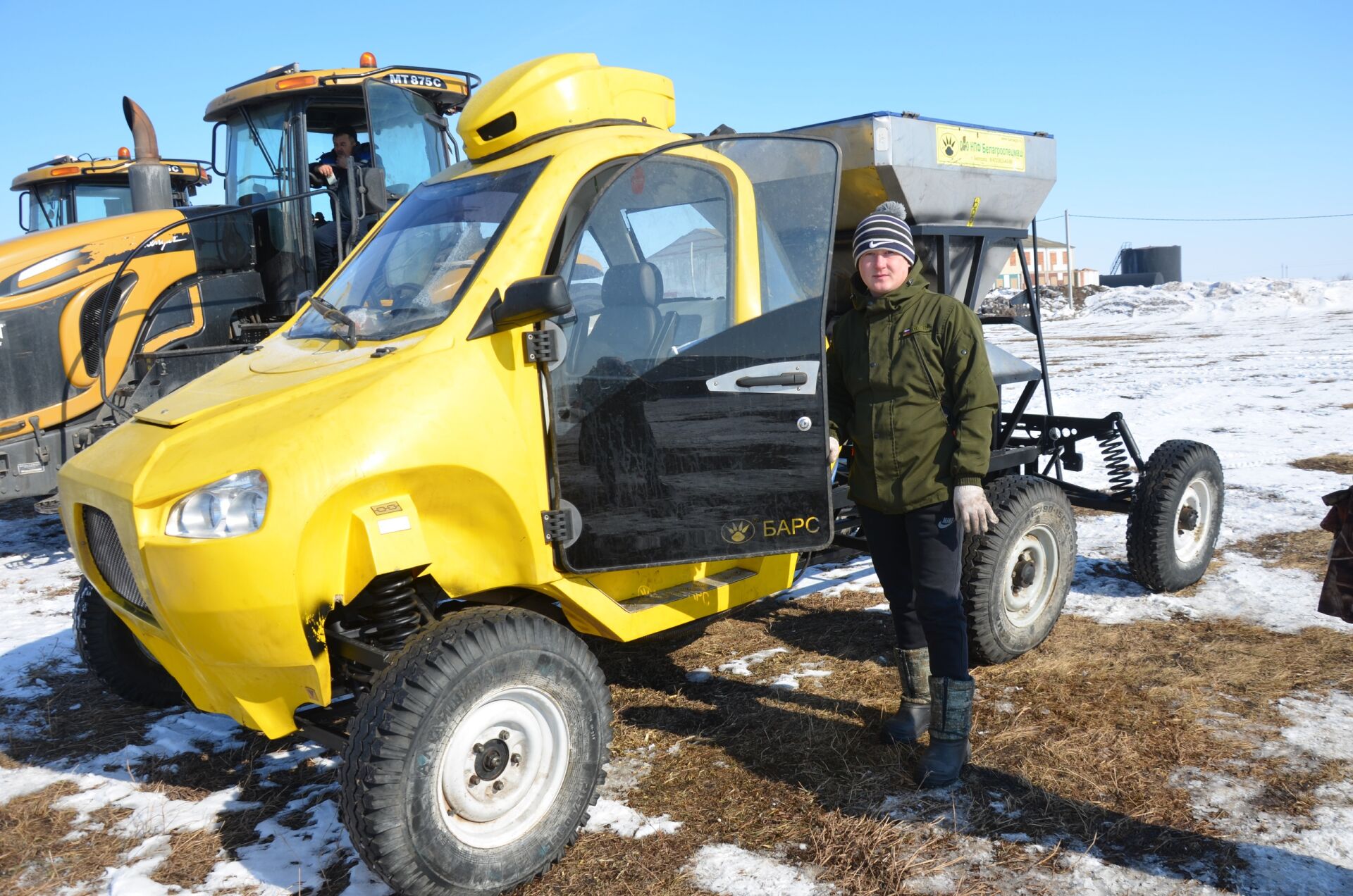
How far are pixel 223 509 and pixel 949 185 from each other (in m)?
3.75

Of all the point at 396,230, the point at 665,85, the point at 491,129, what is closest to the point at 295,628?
the point at 396,230

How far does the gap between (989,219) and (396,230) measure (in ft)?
10.4

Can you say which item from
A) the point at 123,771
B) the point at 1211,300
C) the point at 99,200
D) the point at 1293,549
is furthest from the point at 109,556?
the point at 1211,300

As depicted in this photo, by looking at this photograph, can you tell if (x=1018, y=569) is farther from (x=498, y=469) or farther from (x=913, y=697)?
Result: (x=498, y=469)

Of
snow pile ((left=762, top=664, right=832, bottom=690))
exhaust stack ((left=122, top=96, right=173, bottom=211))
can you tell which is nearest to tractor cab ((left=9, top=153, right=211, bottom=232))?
exhaust stack ((left=122, top=96, right=173, bottom=211))

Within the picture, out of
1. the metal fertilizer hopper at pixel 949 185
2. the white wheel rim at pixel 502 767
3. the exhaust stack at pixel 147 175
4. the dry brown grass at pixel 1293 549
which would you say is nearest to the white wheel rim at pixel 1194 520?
the dry brown grass at pixel 1293 549

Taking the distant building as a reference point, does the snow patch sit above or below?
below

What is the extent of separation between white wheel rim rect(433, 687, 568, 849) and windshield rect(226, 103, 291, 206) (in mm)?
5660

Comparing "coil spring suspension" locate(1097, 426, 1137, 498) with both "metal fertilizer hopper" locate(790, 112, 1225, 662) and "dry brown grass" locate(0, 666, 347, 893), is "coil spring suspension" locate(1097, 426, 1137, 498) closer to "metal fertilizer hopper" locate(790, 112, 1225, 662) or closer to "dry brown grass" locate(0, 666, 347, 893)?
"metal fertilizer hopper" locate(790, 112, 1225, 662)

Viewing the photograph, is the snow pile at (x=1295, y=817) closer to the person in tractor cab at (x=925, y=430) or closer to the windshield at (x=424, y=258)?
the person in tractor cab at (x=925, y=430)

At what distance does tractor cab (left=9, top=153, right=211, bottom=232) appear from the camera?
11.3 metres

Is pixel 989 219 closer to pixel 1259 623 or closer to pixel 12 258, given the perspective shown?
pixel 1259 623

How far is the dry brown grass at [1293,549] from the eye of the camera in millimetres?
5891

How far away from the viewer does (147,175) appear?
784 centimetres
